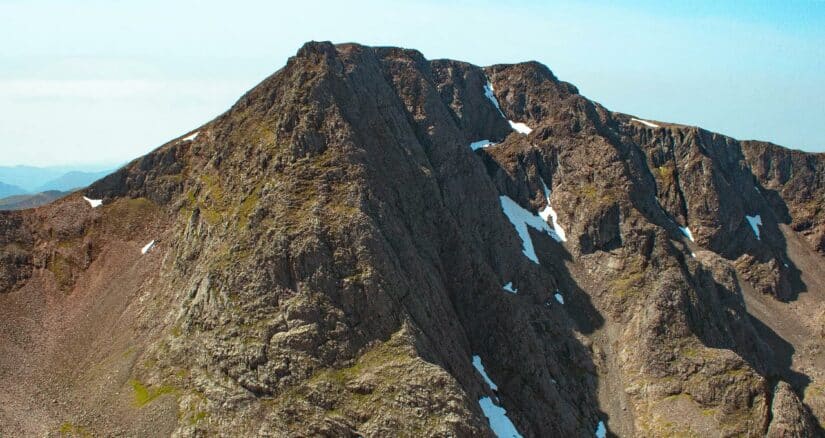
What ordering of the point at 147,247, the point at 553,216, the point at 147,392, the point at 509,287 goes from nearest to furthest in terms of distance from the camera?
the point at 147,392 → the point at 147,247 → the point at 509,287 → the point at 553,216

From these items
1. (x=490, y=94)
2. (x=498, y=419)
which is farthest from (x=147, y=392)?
(x=490, y=94)

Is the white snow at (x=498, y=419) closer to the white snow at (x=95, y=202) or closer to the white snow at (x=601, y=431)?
the white snow at (x=601, y=431)

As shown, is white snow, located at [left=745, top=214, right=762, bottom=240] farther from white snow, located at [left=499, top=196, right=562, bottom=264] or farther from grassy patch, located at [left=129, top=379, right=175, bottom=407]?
grassy patch, located at [left=129, top=379, right=175, bottom=407]

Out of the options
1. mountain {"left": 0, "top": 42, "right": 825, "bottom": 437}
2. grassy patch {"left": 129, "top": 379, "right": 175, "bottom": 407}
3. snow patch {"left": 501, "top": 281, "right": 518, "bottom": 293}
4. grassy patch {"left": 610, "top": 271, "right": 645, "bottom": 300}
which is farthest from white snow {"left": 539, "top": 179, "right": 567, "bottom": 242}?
grassy patch {"left": 129, "top": 379, "right": 175, "bottom": 407}

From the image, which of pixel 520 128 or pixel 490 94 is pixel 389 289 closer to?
pixel 520 128

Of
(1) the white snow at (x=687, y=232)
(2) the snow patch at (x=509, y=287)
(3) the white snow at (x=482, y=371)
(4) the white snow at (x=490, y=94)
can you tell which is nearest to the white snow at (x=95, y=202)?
(3) the white snow at (x=482, y=371)

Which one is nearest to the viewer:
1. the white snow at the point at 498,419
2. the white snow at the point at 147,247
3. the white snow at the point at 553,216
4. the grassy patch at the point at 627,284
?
the white snow at the point at 498,419
